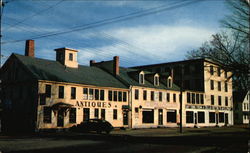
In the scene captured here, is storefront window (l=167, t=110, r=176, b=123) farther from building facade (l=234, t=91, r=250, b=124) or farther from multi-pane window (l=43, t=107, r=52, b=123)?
building facade (l=234, t=91, r=250, b=124)

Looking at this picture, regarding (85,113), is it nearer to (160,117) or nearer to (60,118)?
(60,118)

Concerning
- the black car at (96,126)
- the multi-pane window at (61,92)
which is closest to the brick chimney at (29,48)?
the multi-pane window at (61,92)

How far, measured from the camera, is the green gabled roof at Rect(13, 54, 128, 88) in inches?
1422

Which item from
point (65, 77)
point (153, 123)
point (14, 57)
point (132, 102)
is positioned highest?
point (14, 57)

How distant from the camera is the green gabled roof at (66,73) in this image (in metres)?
36.1

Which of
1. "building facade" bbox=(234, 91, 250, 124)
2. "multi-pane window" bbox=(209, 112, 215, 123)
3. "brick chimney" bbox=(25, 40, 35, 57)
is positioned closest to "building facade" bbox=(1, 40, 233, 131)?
"brick chimney" bbox=(25, 40, 35, 57)

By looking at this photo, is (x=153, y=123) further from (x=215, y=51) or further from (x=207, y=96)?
(x=215, y=51)

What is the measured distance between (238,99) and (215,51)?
6903 cm

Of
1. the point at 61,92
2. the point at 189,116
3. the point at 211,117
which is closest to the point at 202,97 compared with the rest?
the point at 211,117

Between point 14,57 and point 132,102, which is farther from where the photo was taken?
point 132,102

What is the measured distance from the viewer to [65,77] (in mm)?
38000

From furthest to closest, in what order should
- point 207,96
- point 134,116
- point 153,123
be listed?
1. point 207,96
2. point 153,123
3. point 134,116

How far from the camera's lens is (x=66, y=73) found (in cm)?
3953

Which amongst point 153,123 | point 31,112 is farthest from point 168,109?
point 31,112
